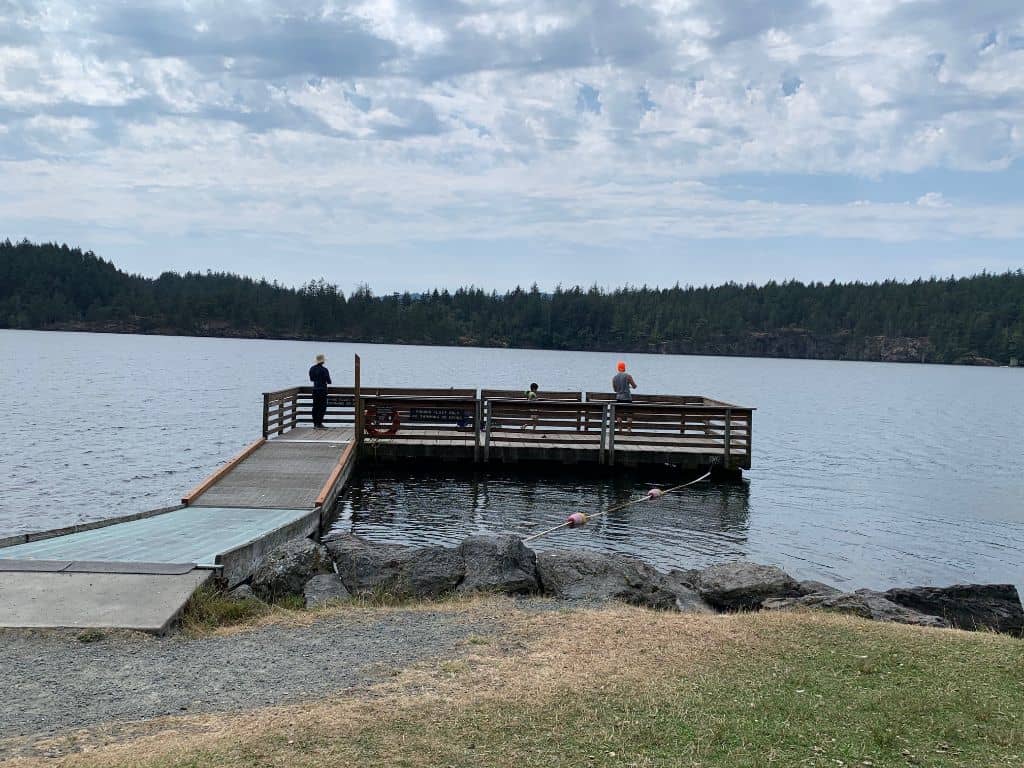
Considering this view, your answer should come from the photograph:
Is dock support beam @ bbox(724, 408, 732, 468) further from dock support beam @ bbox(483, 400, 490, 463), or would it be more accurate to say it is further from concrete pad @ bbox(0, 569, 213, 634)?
concrete pad @ bbox(0, 569, 213, 634)

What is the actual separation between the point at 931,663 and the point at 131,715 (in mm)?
6426

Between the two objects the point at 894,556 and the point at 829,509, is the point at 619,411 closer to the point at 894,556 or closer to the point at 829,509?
the point at 829,509

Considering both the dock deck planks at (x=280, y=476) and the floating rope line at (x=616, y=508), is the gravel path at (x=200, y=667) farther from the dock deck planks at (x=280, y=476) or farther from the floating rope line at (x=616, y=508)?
the floating rope line at (x=616, y=508)

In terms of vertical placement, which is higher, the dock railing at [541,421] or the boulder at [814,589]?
the dock railing at [541,421]

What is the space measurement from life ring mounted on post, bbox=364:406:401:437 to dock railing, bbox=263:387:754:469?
0.09ft

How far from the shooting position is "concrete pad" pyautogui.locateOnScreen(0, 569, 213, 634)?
27.5ft

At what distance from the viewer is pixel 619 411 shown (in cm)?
2461

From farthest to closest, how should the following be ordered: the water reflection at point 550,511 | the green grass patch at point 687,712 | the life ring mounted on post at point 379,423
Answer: the life ring mounted on post at point 379,423 → the water reflection at point 550,511 → the green grass patch at point 687,712

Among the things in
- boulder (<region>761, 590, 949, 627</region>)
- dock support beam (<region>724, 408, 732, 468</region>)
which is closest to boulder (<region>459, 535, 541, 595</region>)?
boulder (<region>761, 590, 949, 627</region>)

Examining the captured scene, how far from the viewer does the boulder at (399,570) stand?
1068 centimetres

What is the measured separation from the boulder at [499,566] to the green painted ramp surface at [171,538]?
3058 millimetres

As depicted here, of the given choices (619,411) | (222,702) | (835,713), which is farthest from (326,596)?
(619,411)

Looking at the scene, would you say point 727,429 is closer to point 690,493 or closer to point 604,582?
Answer: point 690,493

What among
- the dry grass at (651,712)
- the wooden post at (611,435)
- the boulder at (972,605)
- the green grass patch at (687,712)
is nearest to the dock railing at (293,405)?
the wooden post at (611,435)
